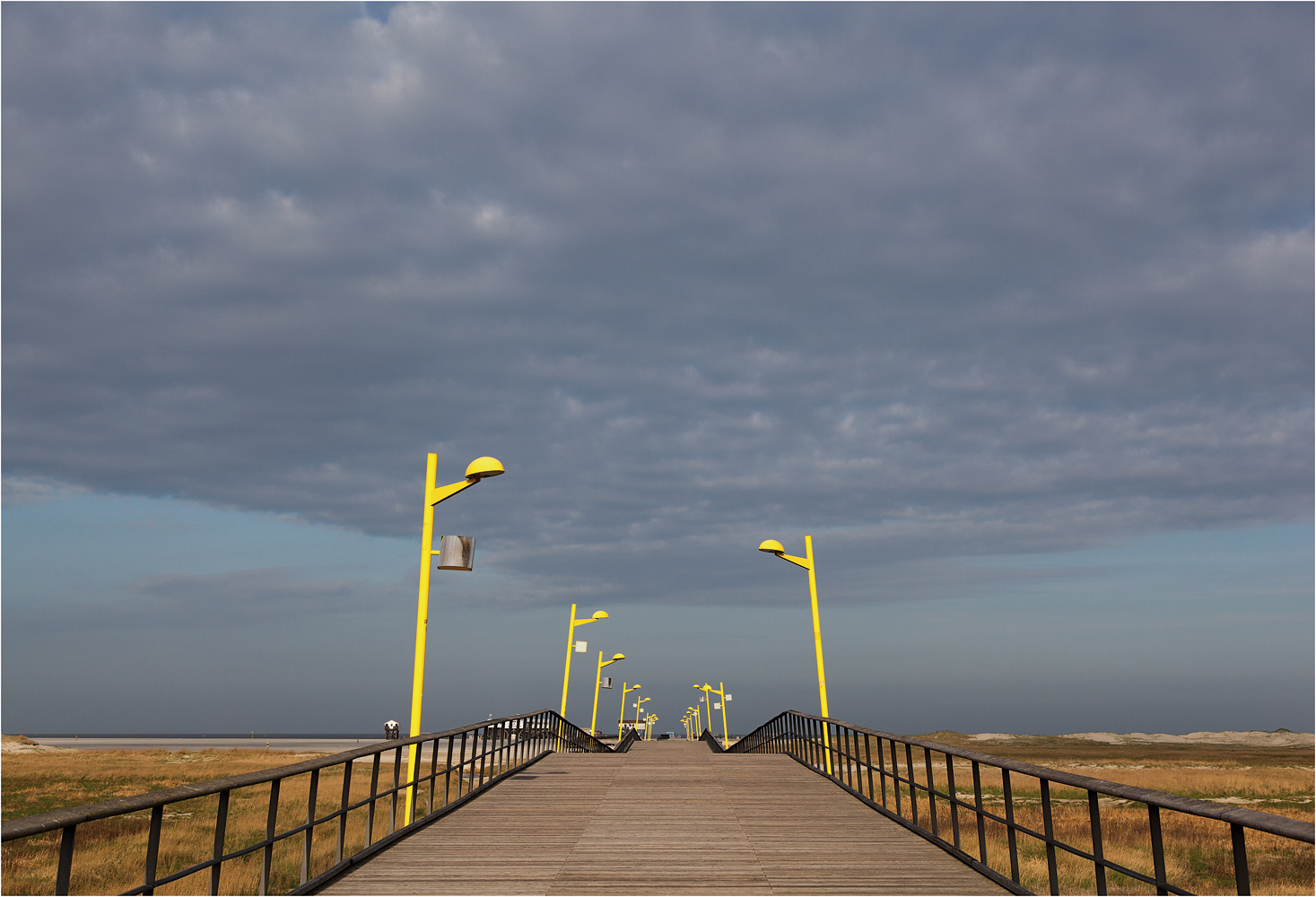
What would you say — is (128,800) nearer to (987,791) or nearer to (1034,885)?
(1034,885)

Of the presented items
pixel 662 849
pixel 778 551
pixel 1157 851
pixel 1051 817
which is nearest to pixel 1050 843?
pixel 1157 851

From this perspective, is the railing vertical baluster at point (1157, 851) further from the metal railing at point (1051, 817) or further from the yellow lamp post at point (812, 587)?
the yellow lamp post at point (812, 587)

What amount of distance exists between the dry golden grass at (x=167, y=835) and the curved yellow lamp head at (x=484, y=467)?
4.77 meters

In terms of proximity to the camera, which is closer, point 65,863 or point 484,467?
point 65,863

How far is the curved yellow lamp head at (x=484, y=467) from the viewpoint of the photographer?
526 inches

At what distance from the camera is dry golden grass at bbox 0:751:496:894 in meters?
18.2

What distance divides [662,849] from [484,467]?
238 inches

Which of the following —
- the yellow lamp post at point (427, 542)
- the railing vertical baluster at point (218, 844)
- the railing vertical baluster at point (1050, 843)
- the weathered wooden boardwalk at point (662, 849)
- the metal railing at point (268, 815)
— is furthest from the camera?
the yellow lamp post at point (427, 542)

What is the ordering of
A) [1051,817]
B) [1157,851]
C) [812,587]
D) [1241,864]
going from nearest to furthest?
1. [1241,864]
2. [1157,851]
3. [1051,817]
4. [812,587]

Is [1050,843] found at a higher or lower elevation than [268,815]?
lower

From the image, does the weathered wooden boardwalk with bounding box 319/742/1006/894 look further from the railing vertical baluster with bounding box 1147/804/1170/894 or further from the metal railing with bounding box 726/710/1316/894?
the railing vertical baluster with bounding box 1147/804/1170/894

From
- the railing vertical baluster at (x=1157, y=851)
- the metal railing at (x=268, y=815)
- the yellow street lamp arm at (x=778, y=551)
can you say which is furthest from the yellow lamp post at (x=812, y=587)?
the railing vertical baluster at (x=1157, y=851)

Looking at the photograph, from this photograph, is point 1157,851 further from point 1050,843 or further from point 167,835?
point 167,835

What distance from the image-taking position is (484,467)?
13.4 metres
